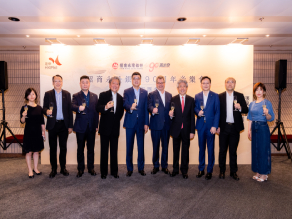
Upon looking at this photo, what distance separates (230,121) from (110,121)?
2395 mm

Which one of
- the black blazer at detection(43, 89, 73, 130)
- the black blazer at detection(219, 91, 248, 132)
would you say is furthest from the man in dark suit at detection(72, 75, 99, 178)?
the black blazer at detection(219, 91, 248, 132)

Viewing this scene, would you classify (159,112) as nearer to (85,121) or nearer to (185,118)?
(185,118)

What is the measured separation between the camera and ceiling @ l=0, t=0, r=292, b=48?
12.4ft

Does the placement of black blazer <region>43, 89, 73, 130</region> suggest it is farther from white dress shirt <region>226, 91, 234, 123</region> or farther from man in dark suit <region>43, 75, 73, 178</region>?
white dress shirt <region>226, 91, 234, 123</region>

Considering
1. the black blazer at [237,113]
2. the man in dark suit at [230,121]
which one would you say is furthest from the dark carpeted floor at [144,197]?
the black blazer at [237,113]

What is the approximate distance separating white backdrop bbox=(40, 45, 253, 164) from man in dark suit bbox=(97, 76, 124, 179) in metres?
1.03

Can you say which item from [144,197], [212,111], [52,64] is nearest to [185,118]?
[212,111]

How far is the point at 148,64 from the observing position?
15.8 ft

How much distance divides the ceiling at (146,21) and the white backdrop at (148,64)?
62 centimetres

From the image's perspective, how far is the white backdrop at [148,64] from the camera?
189 inches

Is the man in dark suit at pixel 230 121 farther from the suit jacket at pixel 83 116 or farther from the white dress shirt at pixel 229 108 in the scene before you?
the suit jacket at pixel 83 116

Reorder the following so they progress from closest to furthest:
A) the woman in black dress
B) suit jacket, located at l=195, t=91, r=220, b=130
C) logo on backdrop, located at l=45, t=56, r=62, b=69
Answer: suit jacket, located at l=195, t=91, r=220, b=130 → the woman in black dress → logo on backdrop, located at l=45, t=56, r=62, b=69

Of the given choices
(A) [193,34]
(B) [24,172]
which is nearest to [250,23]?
(A) [193,34]

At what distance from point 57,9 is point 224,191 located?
4820mm
